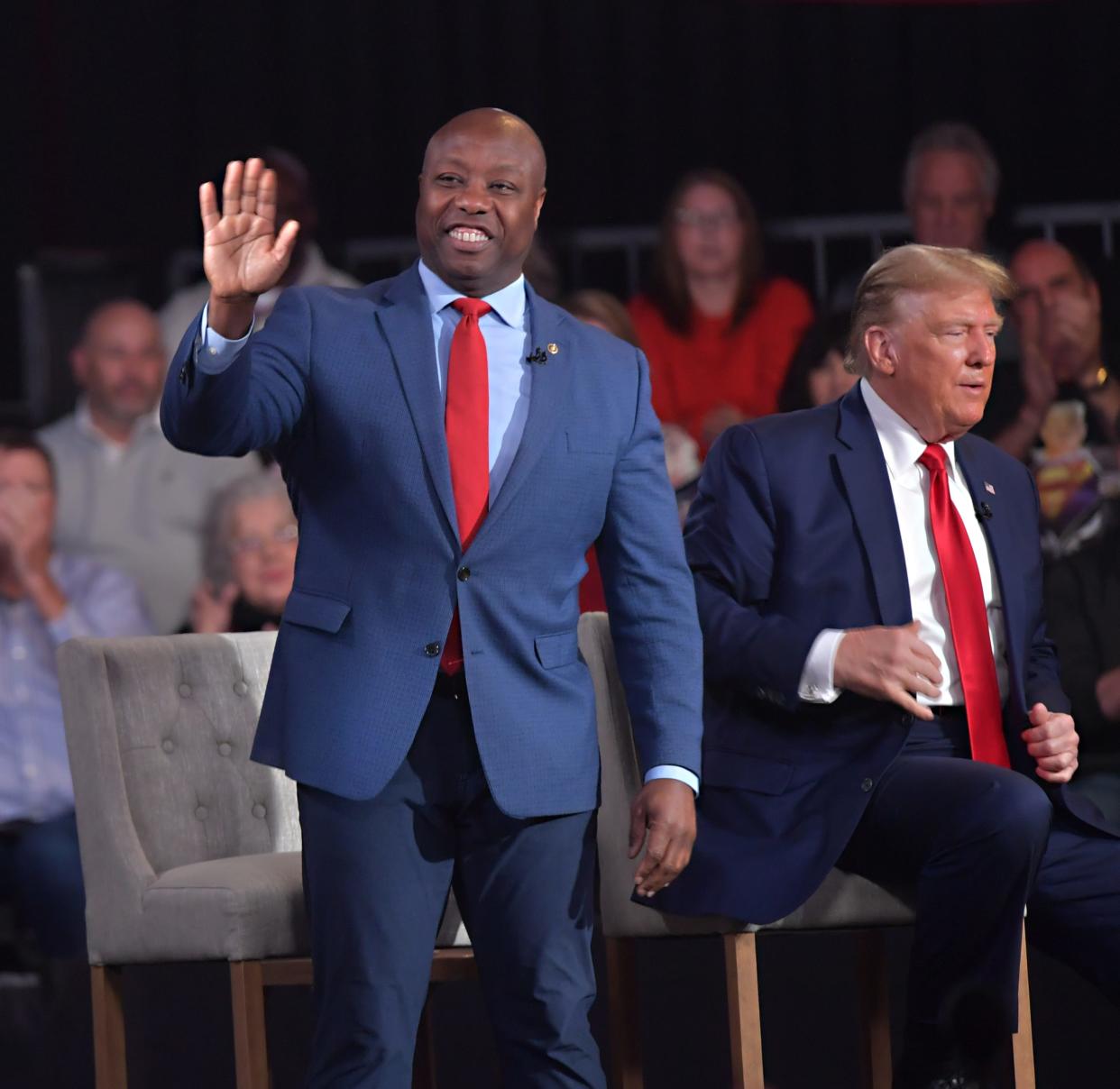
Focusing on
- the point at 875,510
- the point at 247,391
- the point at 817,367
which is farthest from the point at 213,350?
the point at 817,367

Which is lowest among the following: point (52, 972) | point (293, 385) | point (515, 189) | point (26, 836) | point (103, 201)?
point (52, 972)

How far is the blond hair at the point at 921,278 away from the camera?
2.45 m

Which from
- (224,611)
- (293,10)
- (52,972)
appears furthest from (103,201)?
(52,972)

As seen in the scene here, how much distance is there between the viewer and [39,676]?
4.33 m

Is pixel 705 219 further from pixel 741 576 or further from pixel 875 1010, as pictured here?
pixel 875 1010

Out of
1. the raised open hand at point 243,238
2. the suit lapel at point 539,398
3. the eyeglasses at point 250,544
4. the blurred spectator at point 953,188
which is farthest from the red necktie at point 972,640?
the eyeglasses at point 250,544

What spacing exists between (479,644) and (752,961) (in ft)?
2.17

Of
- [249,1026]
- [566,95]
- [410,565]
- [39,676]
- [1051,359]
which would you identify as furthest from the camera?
[566,95]

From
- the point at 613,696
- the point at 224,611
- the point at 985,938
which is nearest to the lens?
the point at 985,938

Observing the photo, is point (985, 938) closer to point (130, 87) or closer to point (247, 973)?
point (247, 973)

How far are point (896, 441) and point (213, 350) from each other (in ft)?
3.71

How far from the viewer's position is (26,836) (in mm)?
4168

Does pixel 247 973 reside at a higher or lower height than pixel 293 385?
lower

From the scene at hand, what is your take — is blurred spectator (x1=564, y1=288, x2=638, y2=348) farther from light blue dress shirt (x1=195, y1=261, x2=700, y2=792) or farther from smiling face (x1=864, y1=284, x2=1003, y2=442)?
light blue dress shirt (x1=195, y1=261, x2=700, y2=792)
